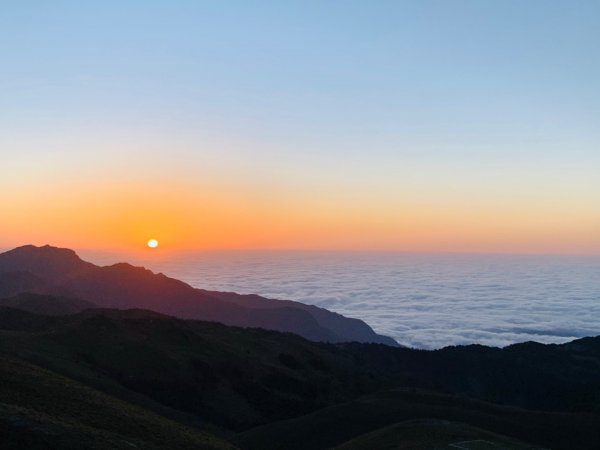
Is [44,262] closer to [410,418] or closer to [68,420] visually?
[410,418]

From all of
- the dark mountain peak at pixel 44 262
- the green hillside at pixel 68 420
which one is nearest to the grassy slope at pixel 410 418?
the green hillside at pixel 68 420

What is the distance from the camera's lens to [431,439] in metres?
34.4

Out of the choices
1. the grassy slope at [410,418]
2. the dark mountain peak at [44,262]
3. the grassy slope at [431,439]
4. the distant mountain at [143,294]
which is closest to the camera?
the grassy slope at [431,439]

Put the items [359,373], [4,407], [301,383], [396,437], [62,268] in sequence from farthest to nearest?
[62,268] → [359,373] → [301,383] → [396,437] → [4,407]

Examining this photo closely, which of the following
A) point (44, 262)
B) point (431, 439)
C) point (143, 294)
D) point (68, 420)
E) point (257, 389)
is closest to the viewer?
point (68, 420)

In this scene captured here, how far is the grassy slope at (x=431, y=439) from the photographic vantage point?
108 feet

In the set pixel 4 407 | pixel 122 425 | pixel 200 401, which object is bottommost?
pixel 200 401

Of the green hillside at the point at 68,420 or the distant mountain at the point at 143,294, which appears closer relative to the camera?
the green hillside at the point at 68,420

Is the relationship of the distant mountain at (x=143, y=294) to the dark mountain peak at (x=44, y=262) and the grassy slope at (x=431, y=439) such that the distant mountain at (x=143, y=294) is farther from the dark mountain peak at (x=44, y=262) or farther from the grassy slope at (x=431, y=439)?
the grassy slope at (x=431, y=439)

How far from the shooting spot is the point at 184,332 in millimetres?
73250

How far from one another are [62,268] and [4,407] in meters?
182

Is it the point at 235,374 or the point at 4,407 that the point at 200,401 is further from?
the point at 4,407

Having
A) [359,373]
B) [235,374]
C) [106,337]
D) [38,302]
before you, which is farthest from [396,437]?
[38,302]

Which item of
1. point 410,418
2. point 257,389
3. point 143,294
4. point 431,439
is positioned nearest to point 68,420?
point 431,439
